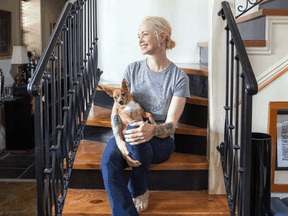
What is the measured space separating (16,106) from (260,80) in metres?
3.92

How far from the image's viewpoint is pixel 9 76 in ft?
17.9

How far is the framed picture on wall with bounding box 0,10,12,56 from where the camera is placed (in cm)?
520

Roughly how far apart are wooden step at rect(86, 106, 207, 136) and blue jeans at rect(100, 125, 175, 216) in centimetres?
30

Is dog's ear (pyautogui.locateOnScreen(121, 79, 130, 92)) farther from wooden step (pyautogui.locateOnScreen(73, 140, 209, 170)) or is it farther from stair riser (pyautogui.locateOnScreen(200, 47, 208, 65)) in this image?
stair riser (pyautogui.locateOnScreen(200, 47, 208, 65))

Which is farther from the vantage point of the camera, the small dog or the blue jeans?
the small dog

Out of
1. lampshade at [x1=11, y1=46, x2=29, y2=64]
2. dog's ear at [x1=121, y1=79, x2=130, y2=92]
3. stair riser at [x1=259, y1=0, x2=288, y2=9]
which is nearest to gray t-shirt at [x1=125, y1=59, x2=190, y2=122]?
dog's ear at [x1=121, y1=79, x2=130, y2=92]

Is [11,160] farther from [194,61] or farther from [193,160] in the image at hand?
[193,160]

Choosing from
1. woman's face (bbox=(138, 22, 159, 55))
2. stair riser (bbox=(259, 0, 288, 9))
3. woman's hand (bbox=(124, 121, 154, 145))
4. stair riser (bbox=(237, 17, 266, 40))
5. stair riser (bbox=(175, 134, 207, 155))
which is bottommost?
stair riser (bbox=(175, 134, 207, 155))

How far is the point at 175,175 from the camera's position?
6.91 feet

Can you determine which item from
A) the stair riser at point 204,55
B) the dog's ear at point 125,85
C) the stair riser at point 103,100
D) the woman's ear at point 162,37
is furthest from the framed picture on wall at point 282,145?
the stair riser at point 103,100

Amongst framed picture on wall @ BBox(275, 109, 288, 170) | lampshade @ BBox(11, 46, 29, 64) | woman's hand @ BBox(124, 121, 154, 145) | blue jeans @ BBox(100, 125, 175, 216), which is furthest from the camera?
lampshade @ BBox(11, 46, 29, 64)

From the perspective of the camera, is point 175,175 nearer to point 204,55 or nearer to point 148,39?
point 148,39

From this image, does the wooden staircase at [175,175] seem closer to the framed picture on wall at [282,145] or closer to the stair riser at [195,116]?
the stair riser at [195,116]

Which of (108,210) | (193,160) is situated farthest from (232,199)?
(108,210)
